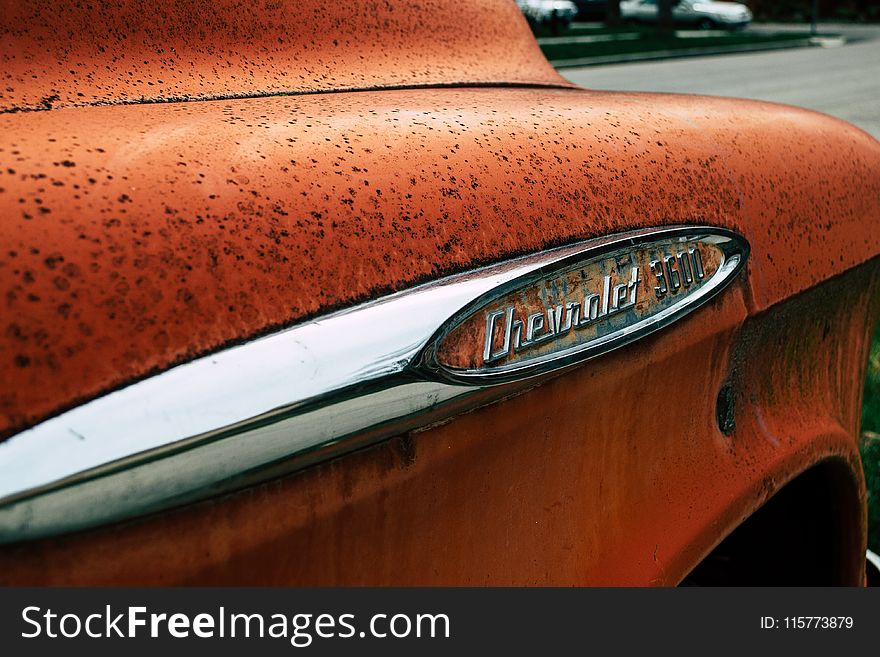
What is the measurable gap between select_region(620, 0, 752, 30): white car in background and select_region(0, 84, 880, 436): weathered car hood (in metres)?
30.9

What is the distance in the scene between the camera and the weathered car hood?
66cm

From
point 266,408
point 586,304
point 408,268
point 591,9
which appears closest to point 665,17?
point 591,9

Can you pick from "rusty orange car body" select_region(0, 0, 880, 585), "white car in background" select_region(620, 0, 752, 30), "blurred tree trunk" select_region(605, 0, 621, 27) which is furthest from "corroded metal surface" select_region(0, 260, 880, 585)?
"white car in background" select_region(620, 0, 752, 30)

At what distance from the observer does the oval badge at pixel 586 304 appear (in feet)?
2.74

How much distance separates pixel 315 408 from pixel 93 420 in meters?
0.17

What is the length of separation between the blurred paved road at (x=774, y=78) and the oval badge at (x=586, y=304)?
9196mm

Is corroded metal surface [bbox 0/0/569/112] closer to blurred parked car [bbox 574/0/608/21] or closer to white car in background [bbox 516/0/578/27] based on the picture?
white car in background [bbox 516/0/578/27]

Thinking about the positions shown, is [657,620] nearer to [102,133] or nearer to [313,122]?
[313,122]

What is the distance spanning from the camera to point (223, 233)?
0.74 m

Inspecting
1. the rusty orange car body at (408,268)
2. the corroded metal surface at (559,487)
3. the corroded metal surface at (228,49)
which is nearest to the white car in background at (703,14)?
the corroded metal surface at (228,49)

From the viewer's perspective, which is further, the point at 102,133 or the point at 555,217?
the point at 555,217

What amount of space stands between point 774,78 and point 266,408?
15615 mm

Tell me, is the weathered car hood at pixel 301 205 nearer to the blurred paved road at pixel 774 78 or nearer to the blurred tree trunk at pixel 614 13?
the blurred paved road at pixel 774 78

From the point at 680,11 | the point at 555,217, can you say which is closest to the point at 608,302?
the point at 555,217
